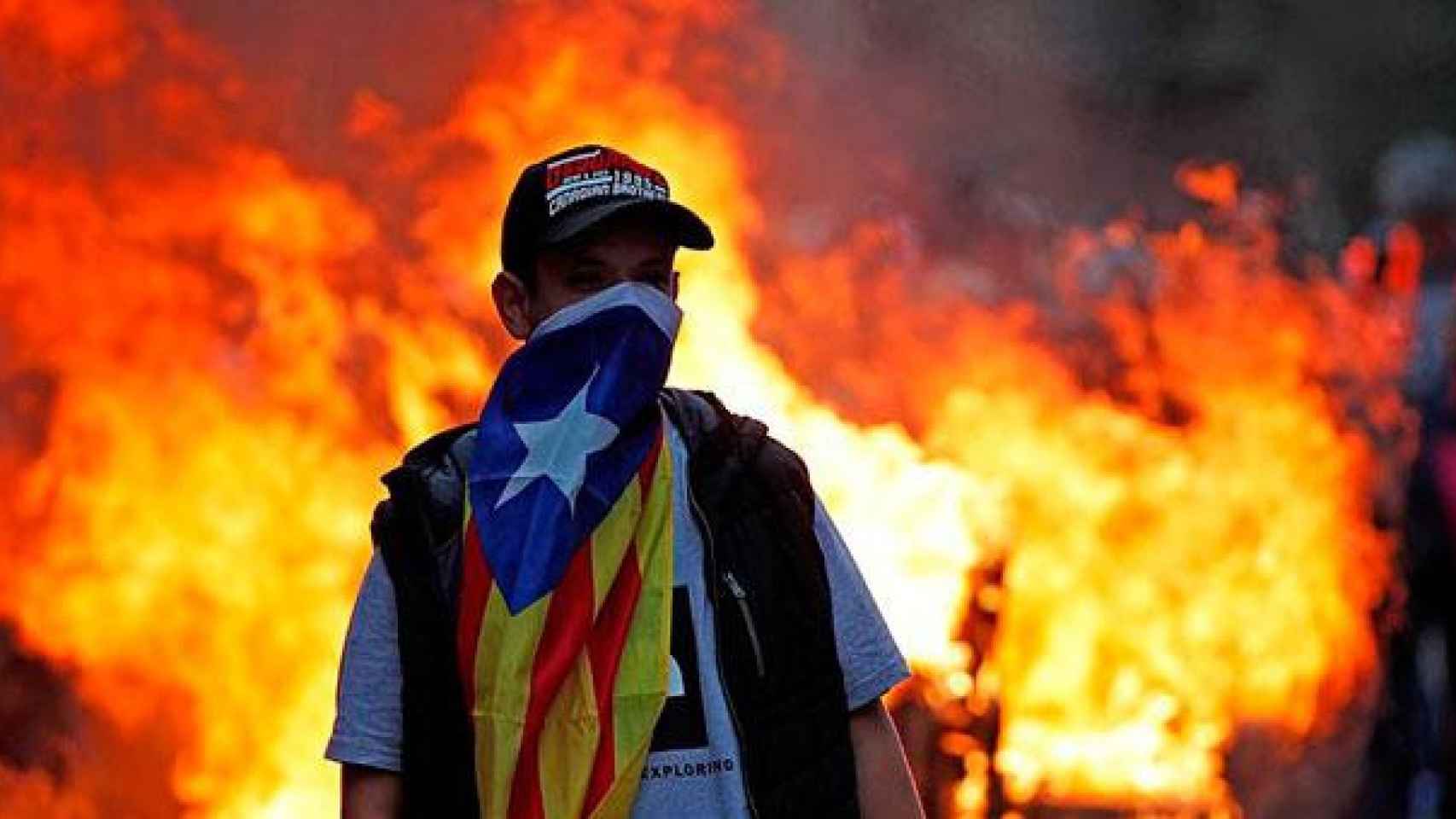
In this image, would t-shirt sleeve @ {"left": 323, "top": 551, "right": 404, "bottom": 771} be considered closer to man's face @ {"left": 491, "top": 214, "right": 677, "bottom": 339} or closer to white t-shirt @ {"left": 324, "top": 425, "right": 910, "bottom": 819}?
white t-shirt @ {"left": 324, "top": 425, "right": 910, "bottom": 819}

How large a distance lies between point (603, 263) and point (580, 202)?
0.21 feet

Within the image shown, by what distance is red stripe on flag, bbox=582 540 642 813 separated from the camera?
2.27 metres

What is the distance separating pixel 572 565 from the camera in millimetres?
2322

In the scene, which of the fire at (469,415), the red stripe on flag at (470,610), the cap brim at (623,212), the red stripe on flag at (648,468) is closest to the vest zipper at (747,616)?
the red stripe on flag at (648,468)

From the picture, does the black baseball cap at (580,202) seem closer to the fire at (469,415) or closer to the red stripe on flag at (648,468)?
the red stripe on flag at (648,468)

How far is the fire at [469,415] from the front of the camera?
18.6ft

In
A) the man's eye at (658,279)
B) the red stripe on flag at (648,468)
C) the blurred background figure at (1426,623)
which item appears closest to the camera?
the red stripe on flag at (648,468)

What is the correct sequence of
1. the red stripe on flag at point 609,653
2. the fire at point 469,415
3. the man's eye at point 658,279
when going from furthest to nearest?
the fire at point 469,415 < the man's eye at point 658,279 < the red stripe on flag at point 609,653

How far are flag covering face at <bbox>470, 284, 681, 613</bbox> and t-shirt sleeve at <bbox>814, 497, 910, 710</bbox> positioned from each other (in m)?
0.21

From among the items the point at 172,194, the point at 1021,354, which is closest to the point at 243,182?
the point at 172,194

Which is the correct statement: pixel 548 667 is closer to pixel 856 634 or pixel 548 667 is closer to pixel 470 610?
pixel 470 610

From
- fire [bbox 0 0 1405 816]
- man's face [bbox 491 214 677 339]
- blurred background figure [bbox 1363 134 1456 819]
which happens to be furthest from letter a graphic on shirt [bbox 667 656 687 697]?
blurred background figure [bbox 1363 134 1456 819]

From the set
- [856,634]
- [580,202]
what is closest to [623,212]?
[580,202]

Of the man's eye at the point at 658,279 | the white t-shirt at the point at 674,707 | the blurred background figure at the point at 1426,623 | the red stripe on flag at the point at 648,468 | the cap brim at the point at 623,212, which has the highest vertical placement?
the blurred background figure at the point at 1426,623
